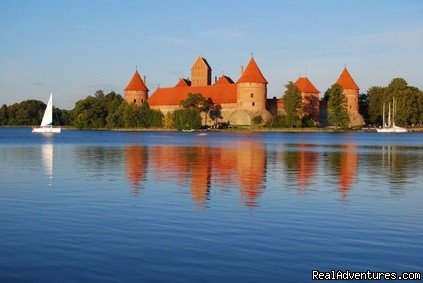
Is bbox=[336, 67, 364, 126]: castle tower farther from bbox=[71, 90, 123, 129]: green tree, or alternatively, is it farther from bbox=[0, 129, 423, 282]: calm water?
bbox=[0, 129, 423, 282]: calm water

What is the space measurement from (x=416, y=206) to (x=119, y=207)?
5548mm

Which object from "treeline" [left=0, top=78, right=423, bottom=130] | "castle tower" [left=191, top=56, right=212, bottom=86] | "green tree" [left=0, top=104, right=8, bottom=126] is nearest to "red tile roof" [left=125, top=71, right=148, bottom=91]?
"treeline" [left=0, top=78, right=423, bottom=130]

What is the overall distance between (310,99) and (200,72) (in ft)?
64.9

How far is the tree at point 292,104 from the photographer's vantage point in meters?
75.8

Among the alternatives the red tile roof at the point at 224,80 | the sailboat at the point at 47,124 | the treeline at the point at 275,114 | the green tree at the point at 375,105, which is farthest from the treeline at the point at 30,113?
the green tree at the point at 375,105

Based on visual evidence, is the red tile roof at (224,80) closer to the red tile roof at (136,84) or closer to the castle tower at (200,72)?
the castle tower at (200,72)

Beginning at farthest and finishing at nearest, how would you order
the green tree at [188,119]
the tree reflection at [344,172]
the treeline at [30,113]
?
the treeline at [30,113] < the green tree at [188,119] < the tree reflection at [344,172]

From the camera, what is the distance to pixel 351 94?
89.6m

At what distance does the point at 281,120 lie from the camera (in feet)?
261

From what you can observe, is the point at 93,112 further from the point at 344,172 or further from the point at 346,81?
the point at 344,172

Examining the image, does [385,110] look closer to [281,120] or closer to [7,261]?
[281,120]

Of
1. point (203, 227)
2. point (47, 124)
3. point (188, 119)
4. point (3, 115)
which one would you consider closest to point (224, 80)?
point (188, 119)

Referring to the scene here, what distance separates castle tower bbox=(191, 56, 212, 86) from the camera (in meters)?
99.8

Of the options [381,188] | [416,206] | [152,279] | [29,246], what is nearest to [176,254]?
[152,279]
